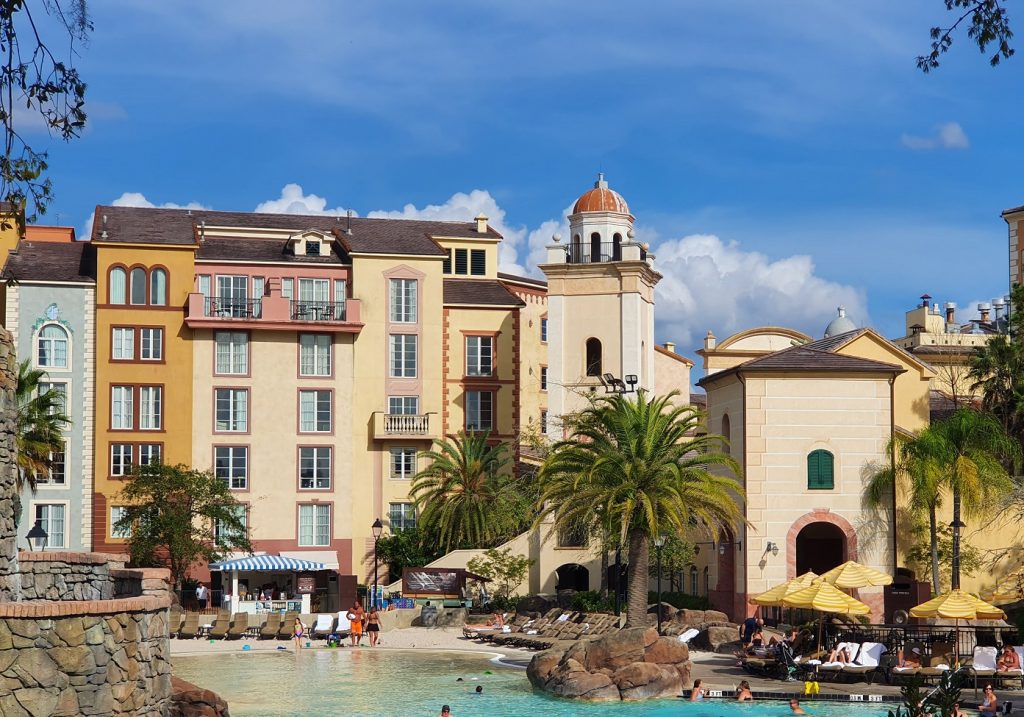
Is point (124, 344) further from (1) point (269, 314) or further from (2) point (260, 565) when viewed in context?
(2) point (260, 565)

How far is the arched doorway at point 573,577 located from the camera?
6234 centimetres

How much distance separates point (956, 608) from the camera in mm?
34500

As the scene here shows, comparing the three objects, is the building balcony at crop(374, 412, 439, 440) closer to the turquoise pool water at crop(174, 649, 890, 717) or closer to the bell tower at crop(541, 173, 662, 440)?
the bell tower at crop(541, 173, 662, 440)

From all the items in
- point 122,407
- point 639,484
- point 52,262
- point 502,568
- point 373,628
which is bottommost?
point 373,628

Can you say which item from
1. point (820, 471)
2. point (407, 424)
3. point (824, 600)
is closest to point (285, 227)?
point (407, 424)

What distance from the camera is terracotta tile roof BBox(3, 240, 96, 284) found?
64125mm

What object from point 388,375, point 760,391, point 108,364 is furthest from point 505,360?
point 760,391

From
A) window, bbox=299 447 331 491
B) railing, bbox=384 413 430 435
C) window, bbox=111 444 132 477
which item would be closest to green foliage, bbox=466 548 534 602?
railing, bbox=384 413 430 435

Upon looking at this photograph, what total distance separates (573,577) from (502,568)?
21.4 ft

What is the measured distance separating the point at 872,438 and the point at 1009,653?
1695 cm

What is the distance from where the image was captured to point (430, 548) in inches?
2530

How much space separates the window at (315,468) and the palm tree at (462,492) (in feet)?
12.4

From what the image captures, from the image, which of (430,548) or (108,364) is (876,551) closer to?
(430,548)

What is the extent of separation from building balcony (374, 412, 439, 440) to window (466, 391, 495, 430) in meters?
2.88
